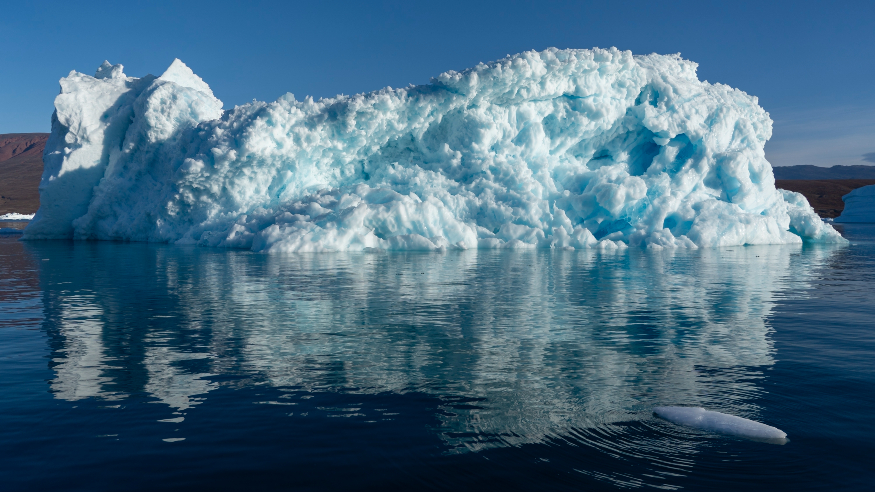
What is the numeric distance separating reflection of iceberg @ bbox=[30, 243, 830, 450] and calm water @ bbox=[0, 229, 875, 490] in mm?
32

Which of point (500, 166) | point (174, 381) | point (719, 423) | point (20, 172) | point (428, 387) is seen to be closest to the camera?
point (719, 423)

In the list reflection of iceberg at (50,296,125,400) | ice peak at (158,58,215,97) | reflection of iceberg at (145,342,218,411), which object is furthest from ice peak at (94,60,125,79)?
reflection of iceberg at (145,342,218,411)

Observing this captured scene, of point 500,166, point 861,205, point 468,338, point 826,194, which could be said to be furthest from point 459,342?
point 826,194

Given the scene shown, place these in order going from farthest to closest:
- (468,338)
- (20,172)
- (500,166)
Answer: (20,172), (500,166), (468,338)

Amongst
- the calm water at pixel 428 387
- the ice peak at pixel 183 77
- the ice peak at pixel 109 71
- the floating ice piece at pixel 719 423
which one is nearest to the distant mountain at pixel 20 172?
the ice peak at pixel 109 71

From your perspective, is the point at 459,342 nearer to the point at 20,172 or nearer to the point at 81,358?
the point at 81,358

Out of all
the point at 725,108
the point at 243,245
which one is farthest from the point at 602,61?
the point at 243,245

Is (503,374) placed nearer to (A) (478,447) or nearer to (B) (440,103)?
(A) (478,447)

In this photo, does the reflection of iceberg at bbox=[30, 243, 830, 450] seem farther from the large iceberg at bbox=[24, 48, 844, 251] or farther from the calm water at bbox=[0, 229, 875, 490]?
the large iceberg at bbox=[24, 48, 844, 251]

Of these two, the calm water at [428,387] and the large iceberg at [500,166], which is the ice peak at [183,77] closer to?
the large iceberg at [500,166]

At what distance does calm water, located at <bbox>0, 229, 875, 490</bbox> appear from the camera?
328cm

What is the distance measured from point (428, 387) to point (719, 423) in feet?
6.61

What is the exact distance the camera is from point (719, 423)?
3.86 metres

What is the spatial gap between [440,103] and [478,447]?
20.1 m
